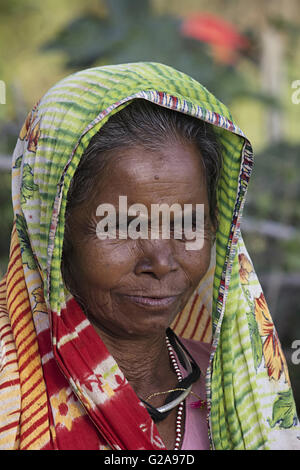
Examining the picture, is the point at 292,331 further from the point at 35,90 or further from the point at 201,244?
the point at 35,90

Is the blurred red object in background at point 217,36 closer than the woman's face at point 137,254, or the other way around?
the woman's face at point 137,254

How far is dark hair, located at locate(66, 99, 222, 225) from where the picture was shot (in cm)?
161

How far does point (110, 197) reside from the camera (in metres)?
1.59

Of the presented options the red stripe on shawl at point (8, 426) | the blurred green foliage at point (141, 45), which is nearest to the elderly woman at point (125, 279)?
the red stripe on shawl at point (8, 426)

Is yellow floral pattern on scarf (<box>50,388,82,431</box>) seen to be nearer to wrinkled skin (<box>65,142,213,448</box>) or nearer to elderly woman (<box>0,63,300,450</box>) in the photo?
elderly woman (<box>0,63,300,450</box>)

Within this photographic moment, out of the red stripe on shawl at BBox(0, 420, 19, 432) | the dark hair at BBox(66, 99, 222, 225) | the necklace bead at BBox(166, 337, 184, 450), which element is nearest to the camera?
the red stripe on shawl at BBox(0, 420, 19, 432)

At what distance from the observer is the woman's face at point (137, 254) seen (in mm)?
1592

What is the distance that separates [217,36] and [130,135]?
6.27 meters

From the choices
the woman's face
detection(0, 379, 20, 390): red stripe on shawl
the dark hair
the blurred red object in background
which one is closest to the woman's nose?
the woman's face

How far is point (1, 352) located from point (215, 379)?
0.61m

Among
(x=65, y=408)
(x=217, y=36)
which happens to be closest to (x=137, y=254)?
(x=65, y=408)

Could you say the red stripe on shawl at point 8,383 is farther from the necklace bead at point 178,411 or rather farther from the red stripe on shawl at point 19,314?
the necklace bead at point 178,411
